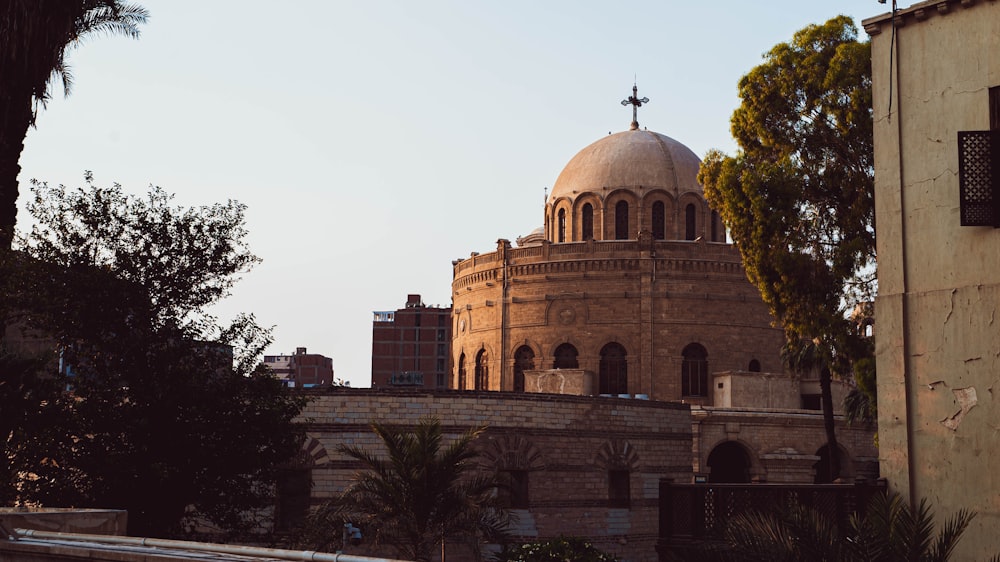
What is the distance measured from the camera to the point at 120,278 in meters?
17.3

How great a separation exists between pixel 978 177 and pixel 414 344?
79.2 meters

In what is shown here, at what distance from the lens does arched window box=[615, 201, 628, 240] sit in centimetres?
4325

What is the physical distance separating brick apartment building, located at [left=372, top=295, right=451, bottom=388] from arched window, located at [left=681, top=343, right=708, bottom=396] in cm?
4922

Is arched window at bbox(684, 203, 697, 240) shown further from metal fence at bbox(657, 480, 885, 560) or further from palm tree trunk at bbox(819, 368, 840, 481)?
metal fence at bbox(657, 480, 885, 560)

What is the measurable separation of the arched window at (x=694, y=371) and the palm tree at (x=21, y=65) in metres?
27.4

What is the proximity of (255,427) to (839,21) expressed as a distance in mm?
12984

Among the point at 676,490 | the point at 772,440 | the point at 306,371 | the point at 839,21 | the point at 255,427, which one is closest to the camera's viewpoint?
the point at 676,490

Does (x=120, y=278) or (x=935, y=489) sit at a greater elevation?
(x=120, y=278)

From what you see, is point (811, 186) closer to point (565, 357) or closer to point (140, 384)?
point (140, 384)

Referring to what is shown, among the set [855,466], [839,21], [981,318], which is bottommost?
[855,466]

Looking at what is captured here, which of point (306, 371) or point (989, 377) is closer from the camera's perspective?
point (989, 377)

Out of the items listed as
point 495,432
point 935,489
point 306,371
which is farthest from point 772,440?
point 306,371

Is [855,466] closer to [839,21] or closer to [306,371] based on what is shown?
[839,21]

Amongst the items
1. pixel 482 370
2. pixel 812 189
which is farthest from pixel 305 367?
pixel 812 189
